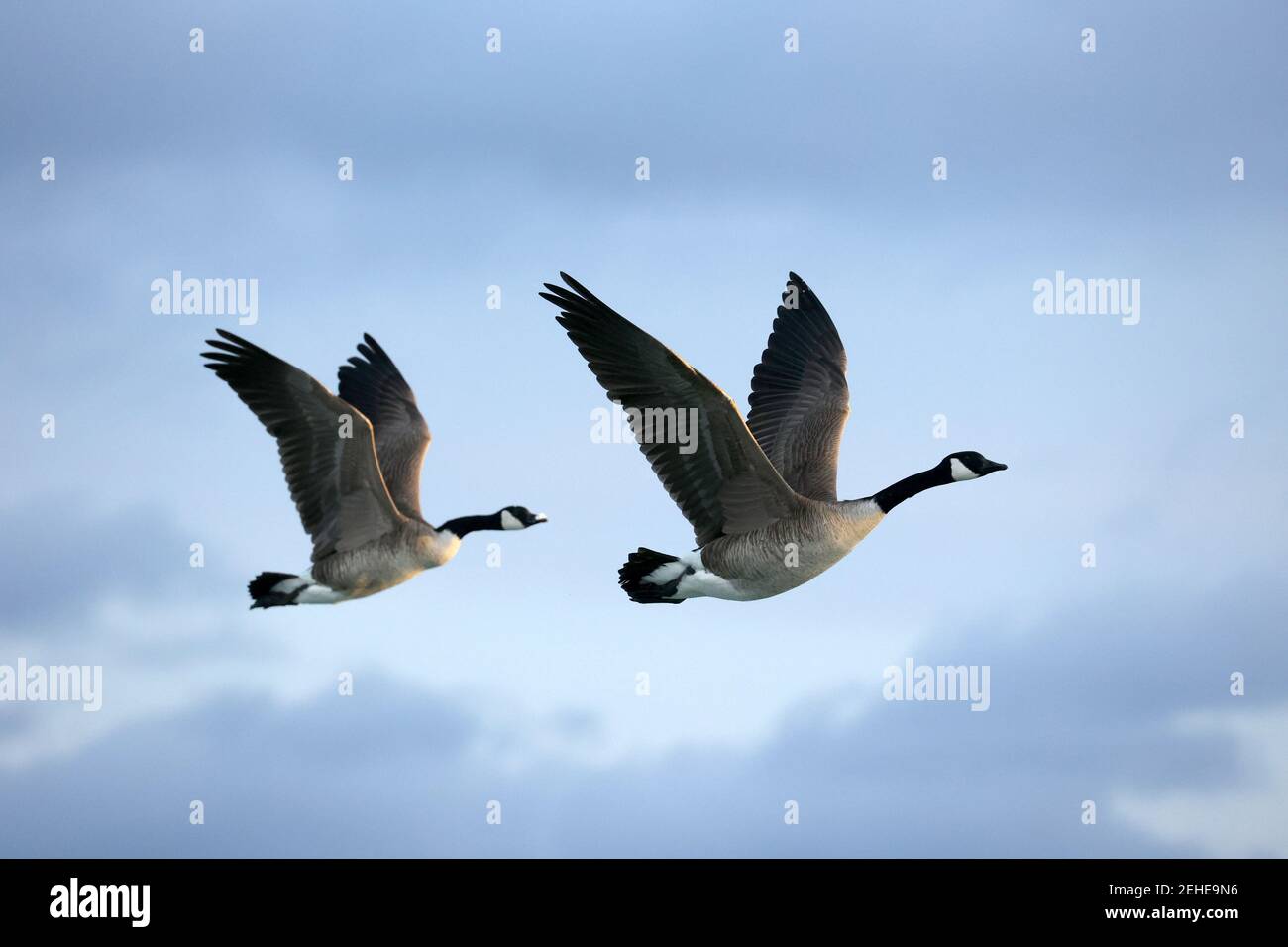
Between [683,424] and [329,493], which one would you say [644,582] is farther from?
[329,493]

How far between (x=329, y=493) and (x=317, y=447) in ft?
1.46

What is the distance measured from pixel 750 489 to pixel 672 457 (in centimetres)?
59

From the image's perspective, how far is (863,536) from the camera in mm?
11617

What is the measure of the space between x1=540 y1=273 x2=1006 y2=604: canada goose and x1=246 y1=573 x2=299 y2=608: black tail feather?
12.0ft

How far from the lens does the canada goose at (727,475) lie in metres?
10.5

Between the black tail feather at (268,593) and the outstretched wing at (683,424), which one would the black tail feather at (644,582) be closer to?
the outstretched wing at (683,424)

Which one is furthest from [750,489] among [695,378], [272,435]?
[272,435]

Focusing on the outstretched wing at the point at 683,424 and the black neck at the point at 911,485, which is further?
the black neck at the point at 911,485

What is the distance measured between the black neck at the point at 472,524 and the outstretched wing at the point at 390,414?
422mm

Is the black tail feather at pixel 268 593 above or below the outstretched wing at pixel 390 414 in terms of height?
below

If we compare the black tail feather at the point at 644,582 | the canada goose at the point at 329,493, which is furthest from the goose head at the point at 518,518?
the black tail feather at the point at 644,582

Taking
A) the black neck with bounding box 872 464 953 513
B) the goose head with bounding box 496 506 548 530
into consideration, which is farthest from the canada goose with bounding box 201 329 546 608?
the black neck with bounding box 872 464 953 513

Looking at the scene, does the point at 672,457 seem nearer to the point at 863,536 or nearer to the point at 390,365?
the point at 863,536

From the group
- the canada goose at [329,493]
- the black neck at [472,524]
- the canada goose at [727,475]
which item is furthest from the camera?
the black neck at [472,524]
